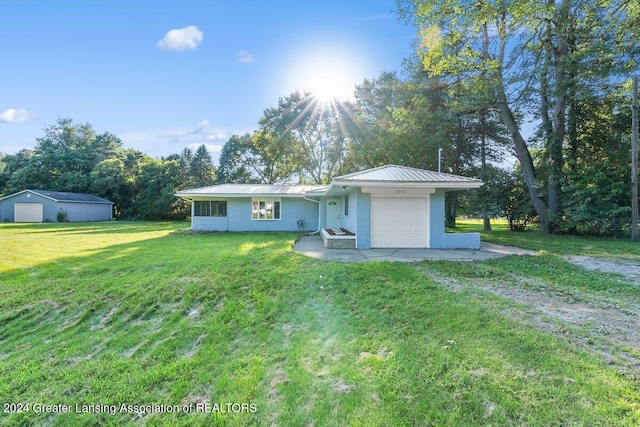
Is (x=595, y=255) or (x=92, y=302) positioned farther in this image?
(x=595, y=255)

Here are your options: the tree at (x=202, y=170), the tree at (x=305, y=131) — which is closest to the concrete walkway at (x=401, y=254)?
the tree at (x=305, y=131)

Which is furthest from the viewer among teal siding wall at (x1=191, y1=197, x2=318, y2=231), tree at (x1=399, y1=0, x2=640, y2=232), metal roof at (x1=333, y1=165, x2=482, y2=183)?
teal siding wall at (x1=191, y1=197, x2=318, y2=231)

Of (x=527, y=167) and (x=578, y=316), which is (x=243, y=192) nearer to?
(x=578, y=316)

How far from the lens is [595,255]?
853 cm

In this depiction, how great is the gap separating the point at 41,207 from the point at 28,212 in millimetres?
1434

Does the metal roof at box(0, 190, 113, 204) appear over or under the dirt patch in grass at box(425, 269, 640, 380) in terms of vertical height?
over

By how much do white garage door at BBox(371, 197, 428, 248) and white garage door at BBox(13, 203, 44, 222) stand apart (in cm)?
3089

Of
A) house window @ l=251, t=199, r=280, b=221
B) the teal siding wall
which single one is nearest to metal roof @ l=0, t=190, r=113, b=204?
the teal siding wall

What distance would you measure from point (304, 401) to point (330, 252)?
6326 millimetres

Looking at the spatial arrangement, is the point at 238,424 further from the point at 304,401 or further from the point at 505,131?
the point at 505,131

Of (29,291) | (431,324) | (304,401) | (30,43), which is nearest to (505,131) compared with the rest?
(431,324)

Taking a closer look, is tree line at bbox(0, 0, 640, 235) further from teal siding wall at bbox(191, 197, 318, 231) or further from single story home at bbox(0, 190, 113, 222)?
single story home at bbox(0, 190, 113, 222)

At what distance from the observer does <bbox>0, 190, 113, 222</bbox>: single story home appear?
84.1ft

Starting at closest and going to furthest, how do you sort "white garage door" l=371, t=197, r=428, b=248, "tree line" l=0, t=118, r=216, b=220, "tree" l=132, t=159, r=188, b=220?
"white garage door" l=371, t=197, r=428, b=248
"tree" l=132, t=159, r=188, b=220
"tree line" l=0, t=118, r=216, b=220
